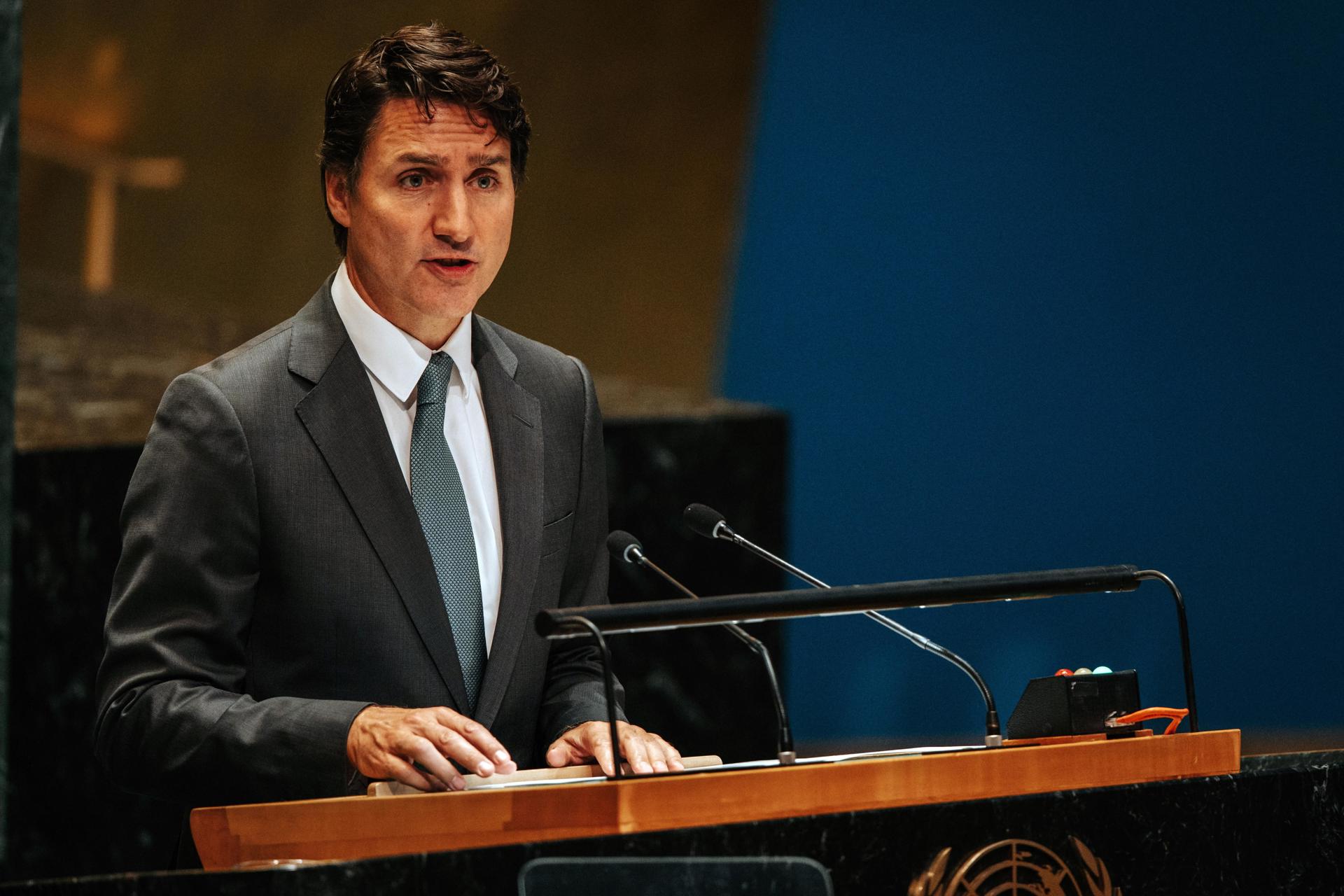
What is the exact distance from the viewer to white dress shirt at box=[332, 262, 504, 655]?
A: 2111 mm

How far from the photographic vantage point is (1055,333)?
4.41m

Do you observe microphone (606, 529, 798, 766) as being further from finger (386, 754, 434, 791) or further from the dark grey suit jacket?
finger (386, 754, 434, 791)

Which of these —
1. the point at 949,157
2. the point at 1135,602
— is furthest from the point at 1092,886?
the point at 949,157

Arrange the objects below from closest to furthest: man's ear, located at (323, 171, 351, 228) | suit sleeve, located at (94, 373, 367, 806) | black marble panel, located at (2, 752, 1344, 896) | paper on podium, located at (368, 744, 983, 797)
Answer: black marble panel, located at (2, 752, 1344, 896) < paper on podium, located at (368, 744, 983, 797) < suit sleeve, located at (94, 373, 367, 806) < man's ear, located at (323, 171, 351, 228)

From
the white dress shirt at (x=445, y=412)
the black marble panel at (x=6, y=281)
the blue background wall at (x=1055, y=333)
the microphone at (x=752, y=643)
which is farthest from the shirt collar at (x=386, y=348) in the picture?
the blue background wall at (x=1055, y=333)

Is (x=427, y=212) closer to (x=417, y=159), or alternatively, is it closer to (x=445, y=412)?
(x=417, y=159)

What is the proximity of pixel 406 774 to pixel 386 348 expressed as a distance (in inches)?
26.5

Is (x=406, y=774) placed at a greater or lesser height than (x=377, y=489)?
lesser

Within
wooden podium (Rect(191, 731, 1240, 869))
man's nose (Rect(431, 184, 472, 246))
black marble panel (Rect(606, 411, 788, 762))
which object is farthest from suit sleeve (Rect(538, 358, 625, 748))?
black marble panel (Rect(606, 411, 788, 762))

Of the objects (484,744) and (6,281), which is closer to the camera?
(484,744)

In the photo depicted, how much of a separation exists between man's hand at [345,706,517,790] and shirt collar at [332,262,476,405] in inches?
21.7

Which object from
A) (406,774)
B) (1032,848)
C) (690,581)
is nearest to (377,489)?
(406,774)

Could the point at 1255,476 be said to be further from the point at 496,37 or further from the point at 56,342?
the point at 56,342

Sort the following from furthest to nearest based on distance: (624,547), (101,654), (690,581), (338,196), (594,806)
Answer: (690,581)
(101,654)
(338,196)
(624,547)
(594,806)
